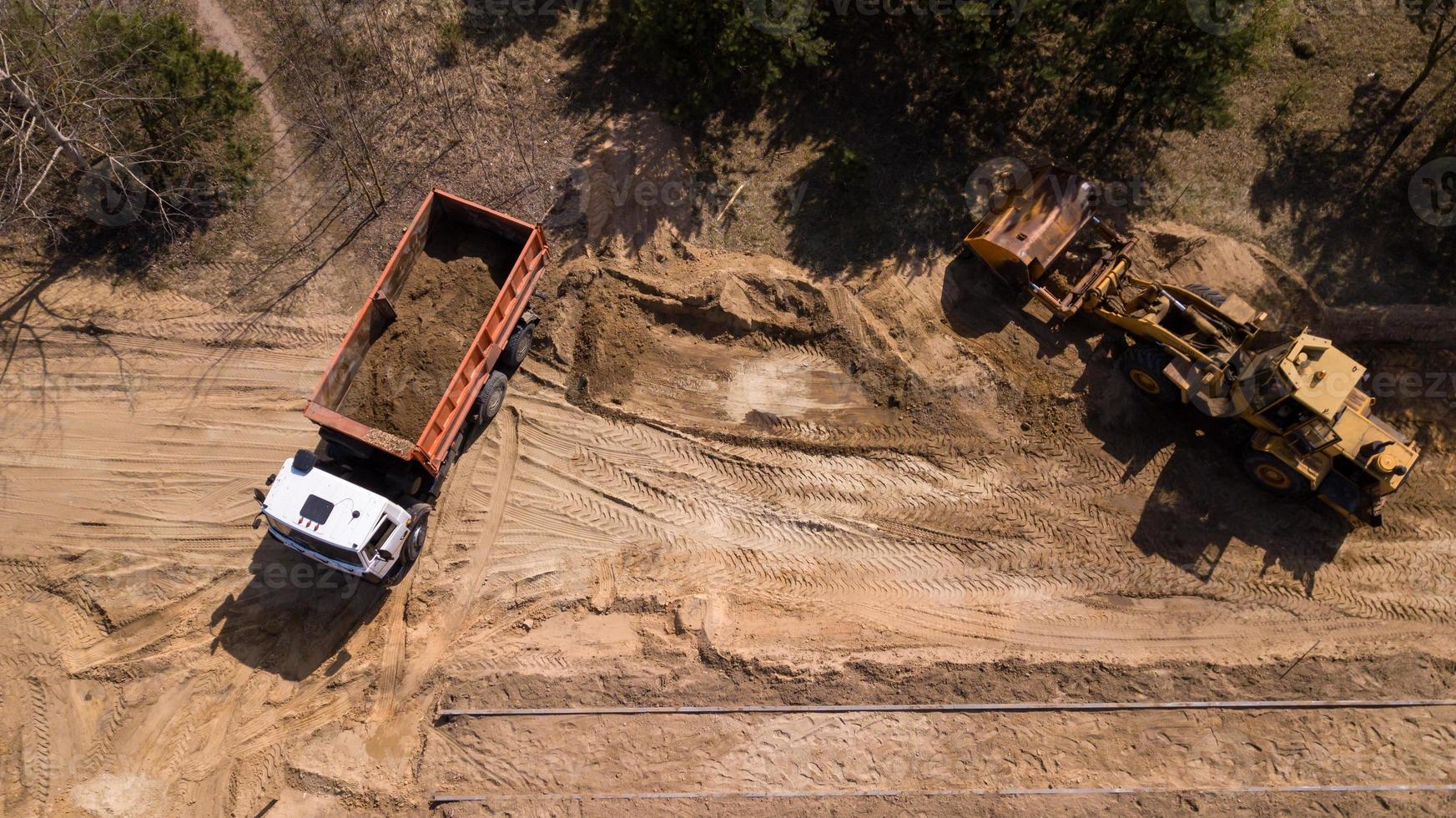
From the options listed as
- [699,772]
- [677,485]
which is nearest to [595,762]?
[699,772]

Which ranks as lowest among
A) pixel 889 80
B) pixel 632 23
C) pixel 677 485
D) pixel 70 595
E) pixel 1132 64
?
pixel 70 595

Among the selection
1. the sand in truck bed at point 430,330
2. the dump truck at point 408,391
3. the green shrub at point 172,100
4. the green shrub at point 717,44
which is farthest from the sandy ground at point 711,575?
the green shrub at point 717,44

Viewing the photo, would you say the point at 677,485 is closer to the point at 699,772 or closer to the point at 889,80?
the point at 699,772

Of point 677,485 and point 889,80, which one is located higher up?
point 889,80

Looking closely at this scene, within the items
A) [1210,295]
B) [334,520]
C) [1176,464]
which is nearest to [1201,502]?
[1176,464]

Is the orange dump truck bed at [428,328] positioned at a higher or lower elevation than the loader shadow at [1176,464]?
lower

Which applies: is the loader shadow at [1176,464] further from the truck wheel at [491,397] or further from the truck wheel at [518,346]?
the truck wheel at [491,397]
